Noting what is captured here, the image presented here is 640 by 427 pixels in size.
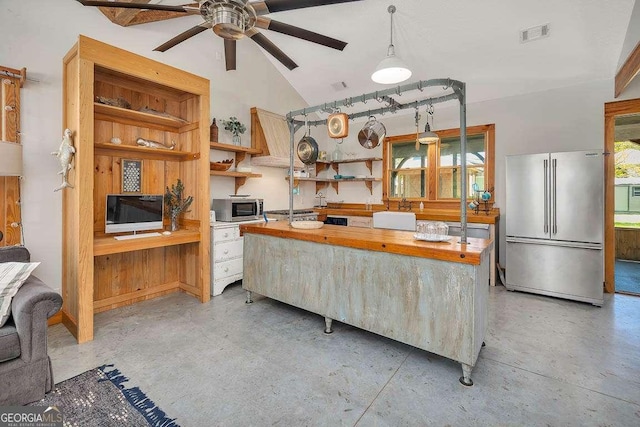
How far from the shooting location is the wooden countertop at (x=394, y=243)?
1966 millimetres

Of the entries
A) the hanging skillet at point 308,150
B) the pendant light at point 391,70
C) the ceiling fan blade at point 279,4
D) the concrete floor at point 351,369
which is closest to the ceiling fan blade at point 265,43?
the ceiling fan blade at point 279,4

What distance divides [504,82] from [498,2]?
1432mm

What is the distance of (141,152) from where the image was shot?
3441 mm

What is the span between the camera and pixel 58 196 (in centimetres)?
288

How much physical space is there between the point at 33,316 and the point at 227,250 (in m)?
2.07

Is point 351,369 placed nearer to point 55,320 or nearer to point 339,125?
point 339,125

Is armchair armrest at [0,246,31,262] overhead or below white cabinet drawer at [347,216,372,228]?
below

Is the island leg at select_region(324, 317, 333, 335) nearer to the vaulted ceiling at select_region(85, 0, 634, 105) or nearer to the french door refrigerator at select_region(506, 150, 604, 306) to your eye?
the french door refrigerator at select_region(506, 150, 604, 306)

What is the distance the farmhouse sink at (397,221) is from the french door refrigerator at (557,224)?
1696 mm

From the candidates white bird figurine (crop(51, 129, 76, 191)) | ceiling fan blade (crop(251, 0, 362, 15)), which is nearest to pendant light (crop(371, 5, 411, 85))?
ceiling fan blade (crop(251, 0, 362, 15))

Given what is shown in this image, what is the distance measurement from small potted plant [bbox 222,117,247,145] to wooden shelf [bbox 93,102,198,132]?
2.46 feet

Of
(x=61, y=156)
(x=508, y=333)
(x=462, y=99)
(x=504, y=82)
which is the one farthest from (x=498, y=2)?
(x=61, y=156)

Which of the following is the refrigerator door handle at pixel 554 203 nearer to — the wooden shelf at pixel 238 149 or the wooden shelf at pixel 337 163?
the wooden shelf at pixel 337 163

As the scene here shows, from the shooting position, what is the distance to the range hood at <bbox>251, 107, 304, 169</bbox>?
15.0ft
